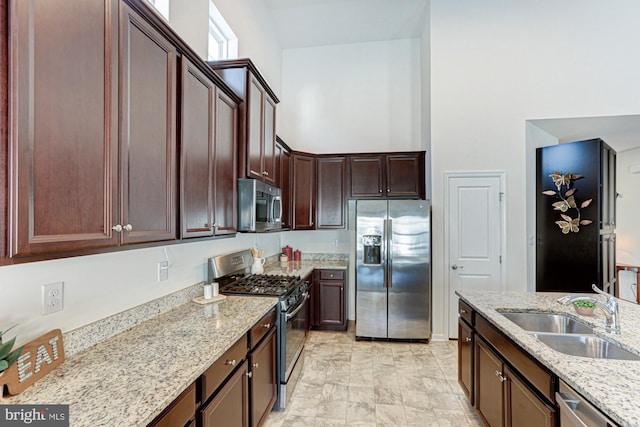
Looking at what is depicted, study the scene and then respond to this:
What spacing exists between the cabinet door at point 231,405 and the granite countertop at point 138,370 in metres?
0.22

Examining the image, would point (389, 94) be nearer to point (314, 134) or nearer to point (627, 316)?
point (314, 134)

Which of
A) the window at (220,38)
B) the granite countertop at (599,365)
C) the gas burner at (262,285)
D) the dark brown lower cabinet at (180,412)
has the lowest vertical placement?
the dark brown lower cabinet at (180,412)

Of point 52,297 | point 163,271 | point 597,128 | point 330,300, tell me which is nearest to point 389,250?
point 330,300

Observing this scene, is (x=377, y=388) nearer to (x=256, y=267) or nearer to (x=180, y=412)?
(x=256, y=267)

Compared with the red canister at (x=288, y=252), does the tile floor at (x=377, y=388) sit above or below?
below

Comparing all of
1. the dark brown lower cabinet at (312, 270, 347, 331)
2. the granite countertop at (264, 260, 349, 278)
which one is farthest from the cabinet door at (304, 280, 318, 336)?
the granite countertop at (264, 260, 349, 278)

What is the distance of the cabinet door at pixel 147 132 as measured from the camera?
1167 millimetres

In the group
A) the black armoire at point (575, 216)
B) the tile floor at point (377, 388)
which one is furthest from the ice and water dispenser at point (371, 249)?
the black armoire at point (575, 216)

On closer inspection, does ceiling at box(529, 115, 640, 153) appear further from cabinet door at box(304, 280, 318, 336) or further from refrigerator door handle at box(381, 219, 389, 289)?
cabinet door at box(304, 280, 318, 336)

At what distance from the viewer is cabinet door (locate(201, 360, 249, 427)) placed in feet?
4.34

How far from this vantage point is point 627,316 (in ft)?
6.03

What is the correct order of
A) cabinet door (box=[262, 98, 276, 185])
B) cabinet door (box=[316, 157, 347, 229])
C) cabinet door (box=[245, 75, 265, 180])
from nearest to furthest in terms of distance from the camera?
cabinet door (box=[245, 75, 265, 180])
cabinet door (box=[262, 98, 276, 185])
cabinet door (box=[316, 157, 347, 229])

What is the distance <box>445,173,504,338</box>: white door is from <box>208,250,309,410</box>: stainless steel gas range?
2102mm

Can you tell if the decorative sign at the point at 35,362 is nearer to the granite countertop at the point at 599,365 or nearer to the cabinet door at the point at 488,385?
the granite countertop at the point at 599,365
